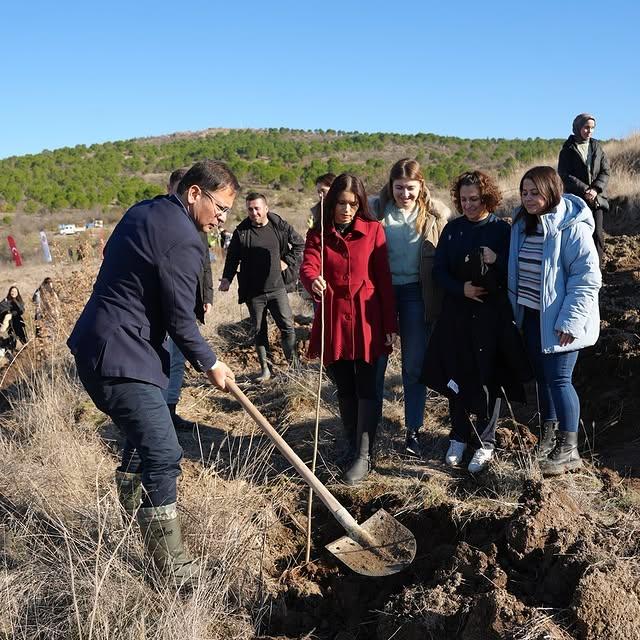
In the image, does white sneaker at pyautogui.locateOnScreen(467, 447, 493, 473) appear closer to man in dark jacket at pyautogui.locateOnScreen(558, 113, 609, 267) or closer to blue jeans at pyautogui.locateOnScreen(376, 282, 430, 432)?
blue jeans at pyautogui.locateOnScreen(376, 282, 430, 432)

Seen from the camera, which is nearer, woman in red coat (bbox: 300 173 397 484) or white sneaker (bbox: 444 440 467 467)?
woman in red coat (bbox: 300 173 397 484)

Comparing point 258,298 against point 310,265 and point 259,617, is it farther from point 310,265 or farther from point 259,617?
point 259,617

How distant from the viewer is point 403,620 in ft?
8.37

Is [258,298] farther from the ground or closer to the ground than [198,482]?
farther from the ground

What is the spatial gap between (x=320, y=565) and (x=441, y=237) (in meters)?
1.95

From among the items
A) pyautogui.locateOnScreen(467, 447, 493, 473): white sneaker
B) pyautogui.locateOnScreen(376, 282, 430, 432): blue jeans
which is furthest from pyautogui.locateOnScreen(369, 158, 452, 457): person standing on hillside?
pyautogui.locateOnScreen(467, 447, 493, 473): white sneaker

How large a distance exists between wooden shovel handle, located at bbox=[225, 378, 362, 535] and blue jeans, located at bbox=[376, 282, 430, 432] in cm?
96

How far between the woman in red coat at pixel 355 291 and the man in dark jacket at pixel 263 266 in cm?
200

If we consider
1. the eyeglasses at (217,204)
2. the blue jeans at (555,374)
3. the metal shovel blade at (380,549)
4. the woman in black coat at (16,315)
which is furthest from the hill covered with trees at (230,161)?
the eyeglasses at (217,204)

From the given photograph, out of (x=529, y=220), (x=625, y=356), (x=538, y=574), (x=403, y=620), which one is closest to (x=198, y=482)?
(x=403, y=620)

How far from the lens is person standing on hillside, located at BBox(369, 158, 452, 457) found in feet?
12.5

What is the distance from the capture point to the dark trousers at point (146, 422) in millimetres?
2643

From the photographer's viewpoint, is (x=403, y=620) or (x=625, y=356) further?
(x=625, y=356)

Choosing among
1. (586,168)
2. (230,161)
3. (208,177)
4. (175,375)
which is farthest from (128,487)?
(230,161)
